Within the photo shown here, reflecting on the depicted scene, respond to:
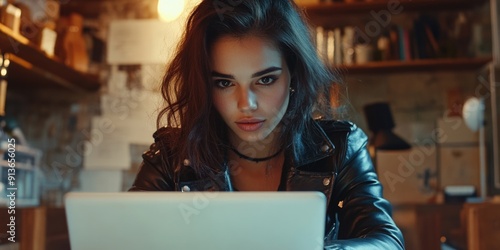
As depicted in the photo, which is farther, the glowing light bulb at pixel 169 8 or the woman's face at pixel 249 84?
the glowing light bulb at pixel 169 8

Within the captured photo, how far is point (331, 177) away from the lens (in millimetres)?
1370

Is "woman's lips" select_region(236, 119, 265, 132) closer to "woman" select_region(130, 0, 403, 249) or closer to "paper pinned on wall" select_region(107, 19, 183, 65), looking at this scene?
"woman" select_region(130, 0, 403, 249)

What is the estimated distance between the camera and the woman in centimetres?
133

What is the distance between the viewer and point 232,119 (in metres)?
1.36

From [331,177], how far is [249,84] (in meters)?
0.28

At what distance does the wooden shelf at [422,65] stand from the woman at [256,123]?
70.6 inches

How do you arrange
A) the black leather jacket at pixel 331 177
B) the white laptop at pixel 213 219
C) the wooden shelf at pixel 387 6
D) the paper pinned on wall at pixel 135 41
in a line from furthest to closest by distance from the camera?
the paper pinned on wall at pixel 135 41
the wooden shelf at pixel 387 6
the black leather jacket at pixel 331 177
the white laptop at pixel 213 219

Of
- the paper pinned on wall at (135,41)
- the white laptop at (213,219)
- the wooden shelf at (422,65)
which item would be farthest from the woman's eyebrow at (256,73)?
the paper pinned on wall at (135,41)

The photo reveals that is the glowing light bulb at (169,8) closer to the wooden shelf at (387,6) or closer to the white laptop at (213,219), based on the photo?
the wooden shelf at (387,6)

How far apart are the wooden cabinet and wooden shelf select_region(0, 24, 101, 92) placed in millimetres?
1323

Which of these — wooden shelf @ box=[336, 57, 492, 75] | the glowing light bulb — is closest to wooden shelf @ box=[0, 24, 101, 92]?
the glowing light bulb

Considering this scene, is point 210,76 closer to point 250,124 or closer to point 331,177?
point 250,124

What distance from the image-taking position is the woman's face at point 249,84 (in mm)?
1314

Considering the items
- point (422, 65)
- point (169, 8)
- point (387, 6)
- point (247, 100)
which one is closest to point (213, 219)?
point (247, 100)
